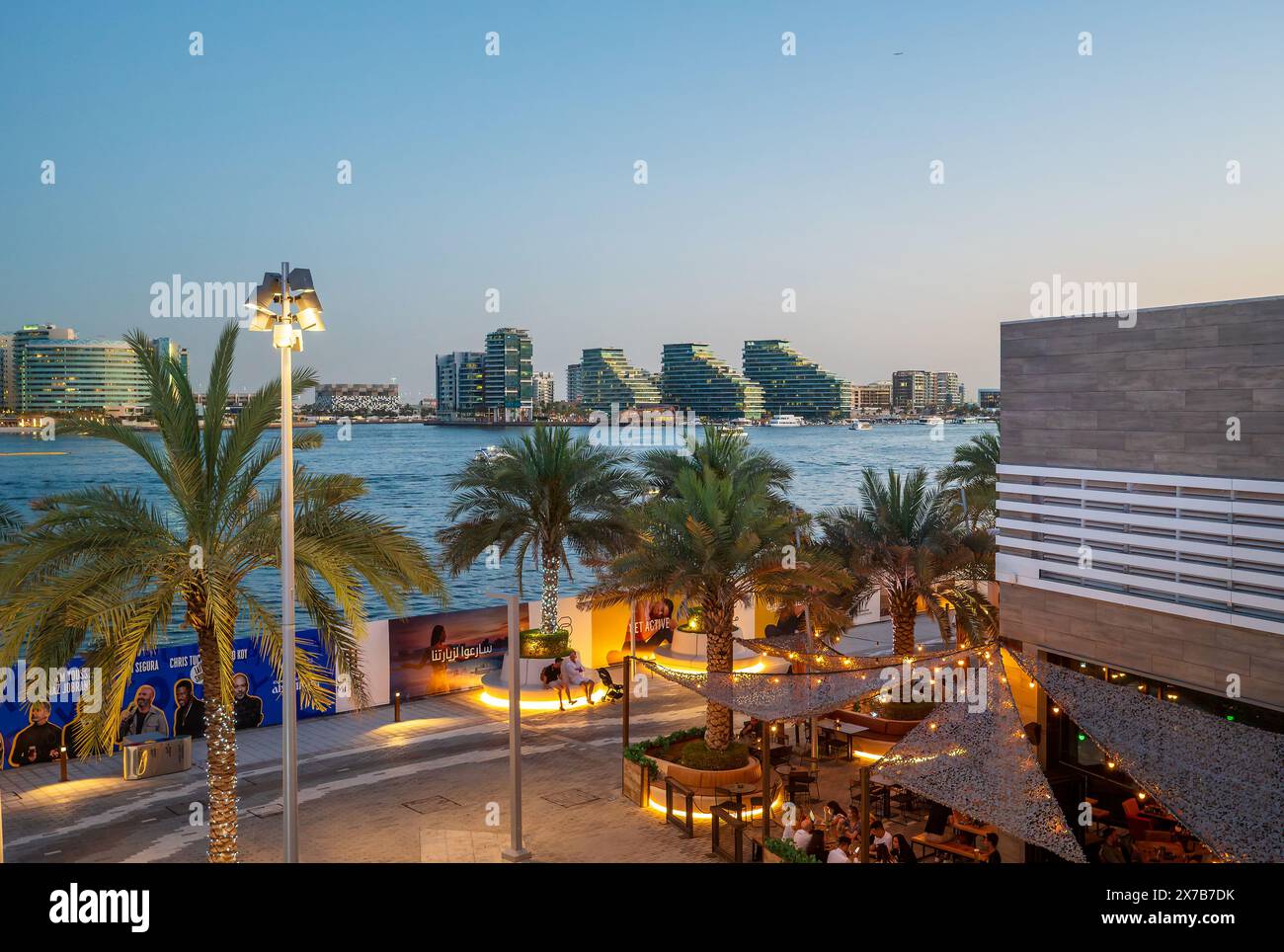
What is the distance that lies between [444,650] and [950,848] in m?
15.2

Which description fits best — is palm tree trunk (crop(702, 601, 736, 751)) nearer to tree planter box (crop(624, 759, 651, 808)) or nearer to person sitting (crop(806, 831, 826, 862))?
tree planter box (crop(624, 759, 651, 808))

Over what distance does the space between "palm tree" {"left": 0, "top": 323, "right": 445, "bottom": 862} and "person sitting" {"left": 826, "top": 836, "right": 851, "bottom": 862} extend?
6263 millimetres

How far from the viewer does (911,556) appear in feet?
72.3

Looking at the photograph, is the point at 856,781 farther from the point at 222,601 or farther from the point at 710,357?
the point at 710,357

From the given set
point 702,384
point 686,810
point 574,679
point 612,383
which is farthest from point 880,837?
point 612,383

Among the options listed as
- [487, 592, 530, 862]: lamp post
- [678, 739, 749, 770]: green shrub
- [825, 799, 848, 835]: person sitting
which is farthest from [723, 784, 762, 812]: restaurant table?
[487, 592, 530, 862]: lamp post

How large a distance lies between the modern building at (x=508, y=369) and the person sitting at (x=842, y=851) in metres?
146

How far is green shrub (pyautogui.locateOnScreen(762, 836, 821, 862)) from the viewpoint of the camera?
1429 cm

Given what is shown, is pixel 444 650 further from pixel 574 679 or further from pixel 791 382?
pixel 791 382

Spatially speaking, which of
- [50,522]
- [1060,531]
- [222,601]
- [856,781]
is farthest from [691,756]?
[50,522]

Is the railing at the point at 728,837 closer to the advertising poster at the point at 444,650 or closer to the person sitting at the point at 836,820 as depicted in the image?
the person sitting at the point at 836,820

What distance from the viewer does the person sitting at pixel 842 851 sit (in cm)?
1348
